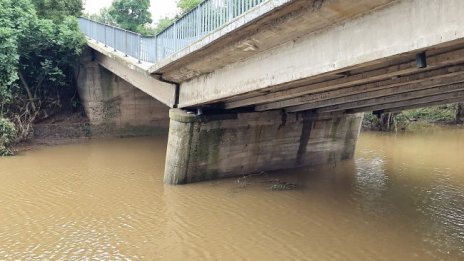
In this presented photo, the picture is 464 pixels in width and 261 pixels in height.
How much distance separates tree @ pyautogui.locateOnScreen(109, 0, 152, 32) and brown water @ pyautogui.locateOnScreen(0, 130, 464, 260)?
18.2m

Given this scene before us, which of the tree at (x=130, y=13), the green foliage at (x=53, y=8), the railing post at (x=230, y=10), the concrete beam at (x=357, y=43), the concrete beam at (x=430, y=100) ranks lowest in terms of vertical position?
the concrete beam at (x=430, y=100)

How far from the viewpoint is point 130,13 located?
30656 millimetres

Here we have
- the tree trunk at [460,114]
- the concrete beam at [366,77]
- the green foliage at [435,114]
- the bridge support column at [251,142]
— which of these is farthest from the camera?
the green foliage at [435,114]

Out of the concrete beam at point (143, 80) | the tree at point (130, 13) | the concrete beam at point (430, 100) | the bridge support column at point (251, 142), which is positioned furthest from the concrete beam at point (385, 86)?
the tree at point (130, 13)

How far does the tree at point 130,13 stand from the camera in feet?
99.0

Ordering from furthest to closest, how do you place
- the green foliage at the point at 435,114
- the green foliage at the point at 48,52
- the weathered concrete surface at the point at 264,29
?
the green foliage at the point at 435,114 → the green foliage at the point at 48,52 → the weathered concrete surface at the point at 264,29

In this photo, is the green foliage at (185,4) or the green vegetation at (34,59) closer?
the green vegetation at (34,59)

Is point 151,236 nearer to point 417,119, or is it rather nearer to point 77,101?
point 77,101

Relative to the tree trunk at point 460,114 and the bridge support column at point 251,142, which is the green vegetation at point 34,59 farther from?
the tree trunk at point 460,114

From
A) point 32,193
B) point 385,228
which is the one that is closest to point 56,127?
point 32,193

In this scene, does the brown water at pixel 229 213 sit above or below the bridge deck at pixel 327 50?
below

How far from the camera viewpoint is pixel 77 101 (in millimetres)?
22109

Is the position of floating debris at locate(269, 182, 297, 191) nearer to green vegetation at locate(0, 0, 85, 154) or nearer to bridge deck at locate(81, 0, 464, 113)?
bridge deck at locate(81, 0, 464, 113)

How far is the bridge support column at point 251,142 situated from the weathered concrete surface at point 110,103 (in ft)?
33.7
